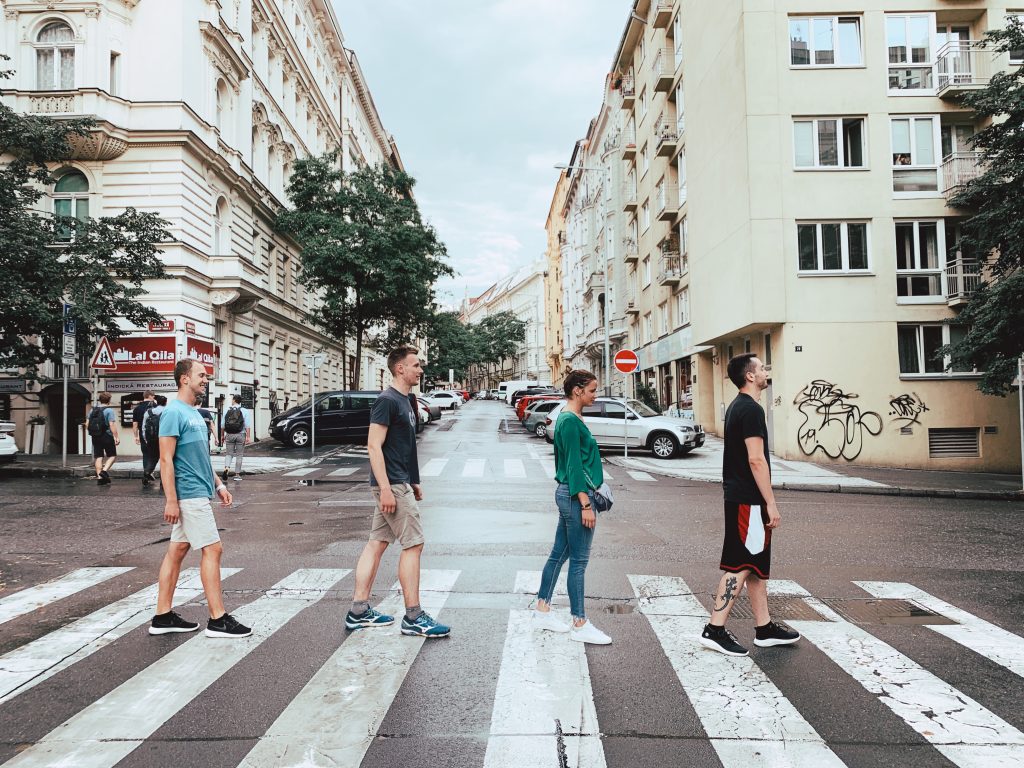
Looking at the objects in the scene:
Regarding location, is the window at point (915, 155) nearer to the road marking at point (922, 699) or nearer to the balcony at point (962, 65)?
the balcony at point (962, 65)

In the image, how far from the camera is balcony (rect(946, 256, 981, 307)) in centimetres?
2034

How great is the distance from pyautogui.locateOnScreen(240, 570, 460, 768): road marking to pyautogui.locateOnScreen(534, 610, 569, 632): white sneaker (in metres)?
0.76

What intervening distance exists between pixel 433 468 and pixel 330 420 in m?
8.38

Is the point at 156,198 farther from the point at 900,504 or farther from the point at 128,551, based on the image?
the point at 900,504

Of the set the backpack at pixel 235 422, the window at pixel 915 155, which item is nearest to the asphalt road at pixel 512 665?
the backpack at pixel 235 422

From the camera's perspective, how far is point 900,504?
12922mm

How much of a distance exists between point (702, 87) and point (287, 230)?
17090 millimetres

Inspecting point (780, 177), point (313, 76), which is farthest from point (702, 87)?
point (313, 76)

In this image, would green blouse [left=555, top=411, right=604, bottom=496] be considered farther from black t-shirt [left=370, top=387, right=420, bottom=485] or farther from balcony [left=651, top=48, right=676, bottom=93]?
balcony [left=651, top=48, right=676, bottom=93]

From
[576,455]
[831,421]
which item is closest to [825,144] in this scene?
[831,421]

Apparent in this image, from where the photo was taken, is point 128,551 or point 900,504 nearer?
point 128,551

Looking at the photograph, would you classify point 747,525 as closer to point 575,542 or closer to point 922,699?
point 575,542

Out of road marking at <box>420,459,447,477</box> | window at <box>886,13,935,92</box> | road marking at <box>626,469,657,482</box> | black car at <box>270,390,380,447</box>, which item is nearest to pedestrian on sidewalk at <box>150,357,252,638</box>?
road marking at <box>420,459,447,477</box>

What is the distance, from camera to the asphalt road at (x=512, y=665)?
3518 millimetres
